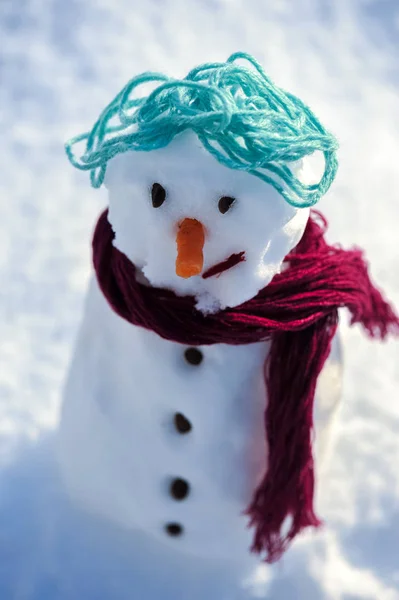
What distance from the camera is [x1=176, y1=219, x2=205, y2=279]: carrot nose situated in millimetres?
642

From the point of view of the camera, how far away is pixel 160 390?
2.71 feet

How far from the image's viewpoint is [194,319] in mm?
727

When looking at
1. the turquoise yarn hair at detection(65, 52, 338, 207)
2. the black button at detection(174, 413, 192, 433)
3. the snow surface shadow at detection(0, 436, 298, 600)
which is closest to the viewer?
the turquoise yarn hair at detection(65, 52, 338, 207)

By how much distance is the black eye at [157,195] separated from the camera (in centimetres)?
65

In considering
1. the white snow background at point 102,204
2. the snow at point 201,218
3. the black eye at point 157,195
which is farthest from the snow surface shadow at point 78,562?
the black eye at point 157,195

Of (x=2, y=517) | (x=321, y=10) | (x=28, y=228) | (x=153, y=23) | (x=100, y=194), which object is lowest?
(x=2, y=517)

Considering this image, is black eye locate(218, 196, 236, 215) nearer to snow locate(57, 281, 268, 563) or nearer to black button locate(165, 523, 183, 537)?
snow locate(57, 281, 268, 563)

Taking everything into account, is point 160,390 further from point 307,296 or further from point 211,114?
point 211,114

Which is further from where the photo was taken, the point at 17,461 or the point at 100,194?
the point at 100,194

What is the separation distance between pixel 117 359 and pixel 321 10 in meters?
1.11

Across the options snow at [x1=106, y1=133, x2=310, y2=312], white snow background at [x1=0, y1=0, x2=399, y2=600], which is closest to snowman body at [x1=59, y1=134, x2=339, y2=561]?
A: snow at [x1=106, y1=133, x2=310, y2=312]

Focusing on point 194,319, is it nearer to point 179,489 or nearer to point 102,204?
point 179,489

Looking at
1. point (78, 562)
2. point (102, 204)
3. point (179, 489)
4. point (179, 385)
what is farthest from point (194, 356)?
point (102, 204)

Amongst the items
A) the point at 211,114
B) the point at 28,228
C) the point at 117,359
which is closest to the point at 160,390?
the point at 117,359
